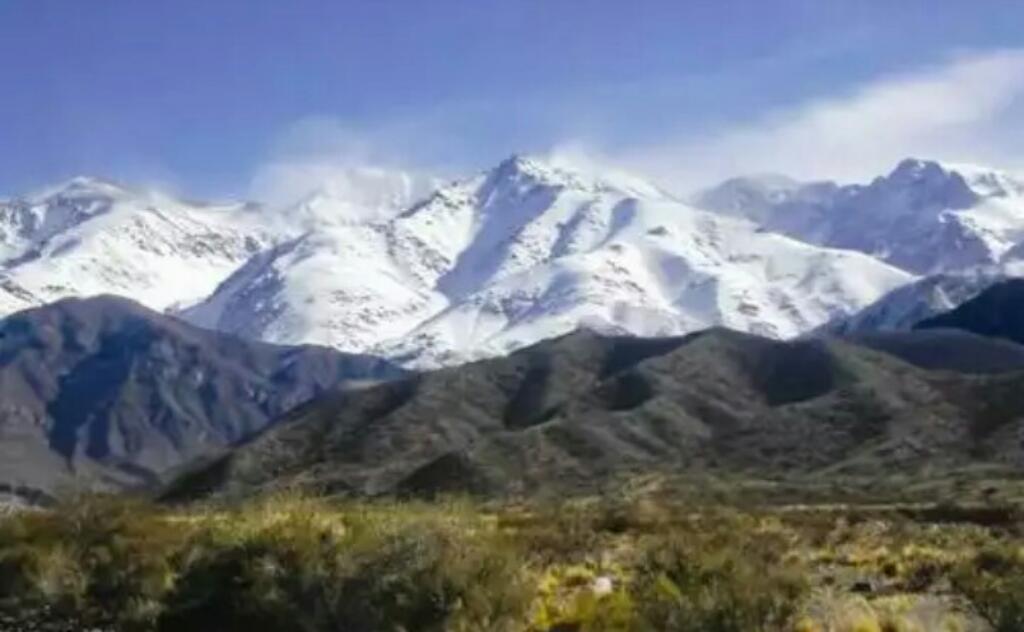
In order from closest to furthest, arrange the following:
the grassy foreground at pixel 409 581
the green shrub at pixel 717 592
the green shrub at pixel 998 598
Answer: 1. the green shrub at pixel 717 592
2. the green shrub at pixel 998 598
3. the grassy foreground at pixel 409 581

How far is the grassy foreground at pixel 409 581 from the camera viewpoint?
21062 millimetres

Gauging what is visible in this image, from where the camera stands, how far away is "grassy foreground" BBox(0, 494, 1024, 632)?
21.1 m

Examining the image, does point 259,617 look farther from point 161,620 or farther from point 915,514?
point 915,514

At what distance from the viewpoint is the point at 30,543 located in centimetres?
3073

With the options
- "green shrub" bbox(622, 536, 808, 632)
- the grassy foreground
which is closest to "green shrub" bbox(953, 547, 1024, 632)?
the grassy foreground

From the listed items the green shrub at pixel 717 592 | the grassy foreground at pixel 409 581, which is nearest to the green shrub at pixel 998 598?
the grassy foreground at pixel 409 581

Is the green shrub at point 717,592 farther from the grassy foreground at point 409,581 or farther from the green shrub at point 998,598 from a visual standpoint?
the green shrub at point 998,598

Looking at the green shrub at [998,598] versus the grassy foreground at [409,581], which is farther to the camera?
the grassy foreground at [409,581]

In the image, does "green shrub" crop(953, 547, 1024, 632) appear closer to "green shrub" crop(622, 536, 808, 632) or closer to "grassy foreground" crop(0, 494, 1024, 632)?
"grassy foreground" crop(0, 494, 1024, 632)

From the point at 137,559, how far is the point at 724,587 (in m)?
12.9

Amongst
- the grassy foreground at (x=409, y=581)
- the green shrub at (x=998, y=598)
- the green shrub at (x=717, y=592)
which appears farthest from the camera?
the grassy foreground at (x=409, y=581)

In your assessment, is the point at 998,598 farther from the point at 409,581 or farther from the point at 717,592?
the point at 409,581

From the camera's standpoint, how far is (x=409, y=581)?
22.2 meters

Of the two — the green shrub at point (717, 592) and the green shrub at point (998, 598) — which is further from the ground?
the green shrub at point (717, 592)
